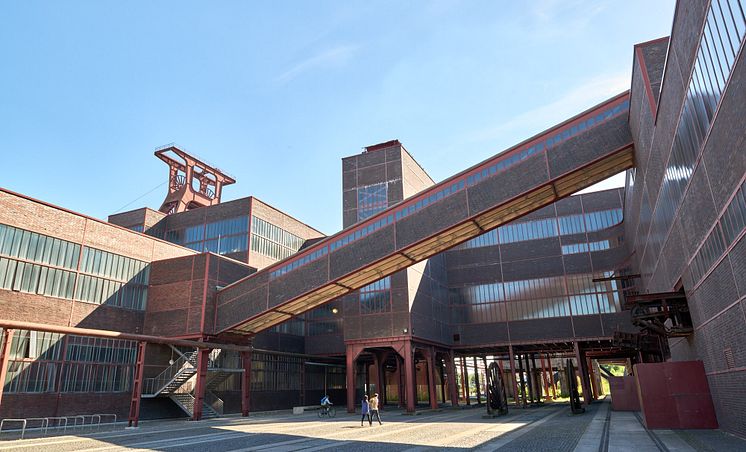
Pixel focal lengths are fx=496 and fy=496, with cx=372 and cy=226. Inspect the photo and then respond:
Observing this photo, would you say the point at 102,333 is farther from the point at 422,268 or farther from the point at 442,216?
the point at 422,268

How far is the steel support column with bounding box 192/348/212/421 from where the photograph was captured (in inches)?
1022

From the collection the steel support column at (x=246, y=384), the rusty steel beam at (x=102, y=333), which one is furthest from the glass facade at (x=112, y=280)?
the steel support column at (x=246, y=384)

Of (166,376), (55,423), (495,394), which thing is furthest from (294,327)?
(55,423)

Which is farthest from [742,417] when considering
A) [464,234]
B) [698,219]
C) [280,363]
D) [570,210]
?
[280,363]

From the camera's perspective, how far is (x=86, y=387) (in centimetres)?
2545

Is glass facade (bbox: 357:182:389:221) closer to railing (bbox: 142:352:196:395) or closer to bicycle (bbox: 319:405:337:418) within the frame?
bicycle (bbox: 319:405:337:418)

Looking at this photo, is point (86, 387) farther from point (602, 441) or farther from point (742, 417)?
point (742, 417)

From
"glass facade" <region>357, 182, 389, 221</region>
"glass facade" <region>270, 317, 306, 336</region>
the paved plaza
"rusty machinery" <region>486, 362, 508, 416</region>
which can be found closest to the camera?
the paved plaza

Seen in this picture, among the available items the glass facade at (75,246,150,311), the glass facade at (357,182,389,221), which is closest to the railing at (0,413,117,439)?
the glass facade at (75,246,150,311)

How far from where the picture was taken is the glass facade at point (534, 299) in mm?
35906

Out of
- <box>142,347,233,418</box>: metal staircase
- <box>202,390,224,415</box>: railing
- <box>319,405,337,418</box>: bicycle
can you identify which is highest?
<box>142,347,233,418</box>: metal staircase

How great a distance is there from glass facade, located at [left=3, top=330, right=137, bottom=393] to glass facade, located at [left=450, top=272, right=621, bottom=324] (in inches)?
934

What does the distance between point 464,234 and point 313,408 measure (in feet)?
67.3

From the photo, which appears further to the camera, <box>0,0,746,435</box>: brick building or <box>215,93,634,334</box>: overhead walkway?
<box>215,93,634,334</box>: overhead walkway
